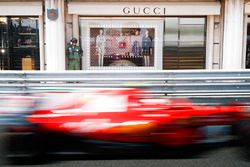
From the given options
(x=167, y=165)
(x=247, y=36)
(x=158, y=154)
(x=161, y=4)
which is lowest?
(x=167, y=165)

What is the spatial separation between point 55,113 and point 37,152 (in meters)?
0.43

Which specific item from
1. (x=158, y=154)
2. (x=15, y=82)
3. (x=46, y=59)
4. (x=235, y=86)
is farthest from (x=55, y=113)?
(x=46, y=59)

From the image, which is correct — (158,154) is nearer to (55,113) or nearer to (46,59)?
(55,113)

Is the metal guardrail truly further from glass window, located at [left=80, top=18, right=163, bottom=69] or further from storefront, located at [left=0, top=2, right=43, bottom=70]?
glass window, located at [left=80, top=18, right=163, bottom=69]

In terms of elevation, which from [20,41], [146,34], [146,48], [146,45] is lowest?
[146,48]

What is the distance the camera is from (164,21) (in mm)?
12172

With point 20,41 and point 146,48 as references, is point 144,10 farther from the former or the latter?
point 20,41

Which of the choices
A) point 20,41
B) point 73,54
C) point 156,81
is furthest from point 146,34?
point 156,81

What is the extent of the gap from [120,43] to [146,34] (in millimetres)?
980

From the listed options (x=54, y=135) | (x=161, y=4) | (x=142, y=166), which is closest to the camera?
(x=54, y=135)

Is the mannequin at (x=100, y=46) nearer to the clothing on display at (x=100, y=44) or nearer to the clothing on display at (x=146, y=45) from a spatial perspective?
the clothing on display at (x=100, y=44)

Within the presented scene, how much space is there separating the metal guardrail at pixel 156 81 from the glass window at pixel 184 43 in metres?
5.24

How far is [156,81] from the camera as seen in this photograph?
24.0ft

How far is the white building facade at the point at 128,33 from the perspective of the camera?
11.7m
